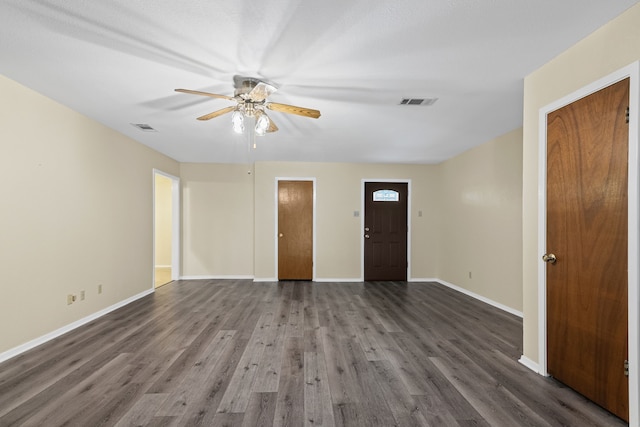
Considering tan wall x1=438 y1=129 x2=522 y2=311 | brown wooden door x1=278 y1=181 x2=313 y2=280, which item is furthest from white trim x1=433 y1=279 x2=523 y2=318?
brown wooden door x1=278 y1=181 x2=313 y2=280

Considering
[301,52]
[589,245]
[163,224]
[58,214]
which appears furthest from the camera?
[163,224]

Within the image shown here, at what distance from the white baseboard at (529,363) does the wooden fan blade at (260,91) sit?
322 cm

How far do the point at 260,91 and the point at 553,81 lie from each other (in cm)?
236

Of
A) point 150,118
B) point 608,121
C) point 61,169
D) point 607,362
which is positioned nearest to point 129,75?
point 150,118

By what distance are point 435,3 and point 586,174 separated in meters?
1.56

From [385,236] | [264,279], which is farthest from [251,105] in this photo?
[385,236]

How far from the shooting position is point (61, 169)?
320 cm

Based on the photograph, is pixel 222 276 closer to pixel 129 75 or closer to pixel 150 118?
pixel 150 118

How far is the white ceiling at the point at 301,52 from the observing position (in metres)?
1.75

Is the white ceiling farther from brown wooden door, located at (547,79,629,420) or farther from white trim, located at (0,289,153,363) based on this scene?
white trim, located at (0,289,153,363)

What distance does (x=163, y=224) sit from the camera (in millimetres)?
7832

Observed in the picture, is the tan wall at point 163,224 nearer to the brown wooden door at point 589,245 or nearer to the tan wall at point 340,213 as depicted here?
the tan wall at point 340,213

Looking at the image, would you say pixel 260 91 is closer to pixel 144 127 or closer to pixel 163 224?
pixel 144 127

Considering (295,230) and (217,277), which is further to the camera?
(217,277)
